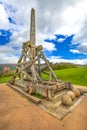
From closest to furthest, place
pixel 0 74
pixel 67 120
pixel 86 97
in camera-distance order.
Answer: pixel 67 120 → pixel 86 97 → pixel 0 74

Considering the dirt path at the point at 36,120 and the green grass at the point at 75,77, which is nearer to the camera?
the dirt path at the point at 36,120

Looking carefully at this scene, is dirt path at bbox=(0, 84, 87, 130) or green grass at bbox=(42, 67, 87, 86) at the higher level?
green grass at bbox=(42, 67, 87, 86)

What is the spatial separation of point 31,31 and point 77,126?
7.89 m

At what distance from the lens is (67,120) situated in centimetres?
354

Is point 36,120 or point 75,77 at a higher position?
point 75,77

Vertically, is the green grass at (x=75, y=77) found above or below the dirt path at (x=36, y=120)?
above

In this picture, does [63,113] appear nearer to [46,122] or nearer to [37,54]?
[46,122]

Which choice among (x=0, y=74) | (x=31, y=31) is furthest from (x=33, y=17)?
(x=0, y=74)

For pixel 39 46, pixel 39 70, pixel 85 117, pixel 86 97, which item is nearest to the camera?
pixel 85 117

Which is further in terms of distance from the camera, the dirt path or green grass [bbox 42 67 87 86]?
green grass [bbox 42 67 87 86]

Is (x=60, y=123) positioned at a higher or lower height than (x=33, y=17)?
lower

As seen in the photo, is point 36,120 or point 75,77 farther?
point 75,77

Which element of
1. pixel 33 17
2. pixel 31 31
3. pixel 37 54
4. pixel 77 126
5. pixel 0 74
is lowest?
pixel 77 126

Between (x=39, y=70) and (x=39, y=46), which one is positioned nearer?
(x=39, y=46)
